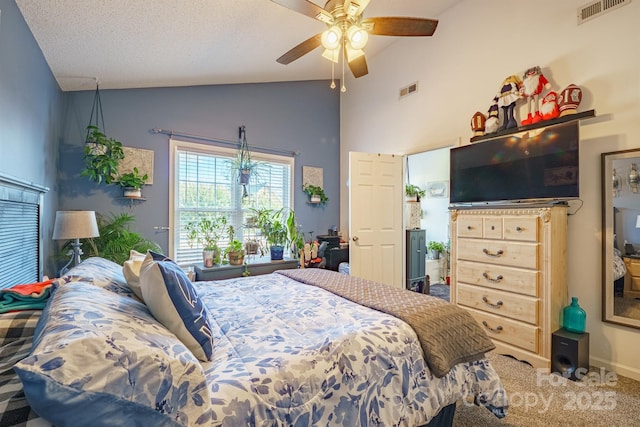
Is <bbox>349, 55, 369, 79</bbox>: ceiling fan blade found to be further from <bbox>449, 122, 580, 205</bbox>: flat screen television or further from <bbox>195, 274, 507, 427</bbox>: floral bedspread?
<bbox>195, 274, 507, 427</bbox>: floral bedspread

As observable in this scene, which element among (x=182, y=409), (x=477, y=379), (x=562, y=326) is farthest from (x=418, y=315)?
(x=562, y=326)

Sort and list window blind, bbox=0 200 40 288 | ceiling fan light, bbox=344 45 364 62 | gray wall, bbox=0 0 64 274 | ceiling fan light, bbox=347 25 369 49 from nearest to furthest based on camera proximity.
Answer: window blind, bbox=0 200 40 288 < gray wall, bbox=0 0 64 274 < ceiling fan light, bbox=347 25 369 49 < ceiling fan light, bbox=344 45 364 62

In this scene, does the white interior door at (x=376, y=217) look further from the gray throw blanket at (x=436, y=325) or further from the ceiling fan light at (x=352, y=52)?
the gray throw blanket at (x=436, y=325)

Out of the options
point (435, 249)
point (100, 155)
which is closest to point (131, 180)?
point (100, 155)

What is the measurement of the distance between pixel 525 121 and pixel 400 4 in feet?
5.84

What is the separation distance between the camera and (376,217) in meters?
3.91

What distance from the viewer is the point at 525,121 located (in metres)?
2.62

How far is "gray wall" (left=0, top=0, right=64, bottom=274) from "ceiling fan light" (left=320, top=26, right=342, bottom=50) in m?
1.83

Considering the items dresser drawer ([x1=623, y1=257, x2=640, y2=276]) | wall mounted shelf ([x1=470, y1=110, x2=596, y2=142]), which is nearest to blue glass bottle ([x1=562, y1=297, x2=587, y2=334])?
dresser drawer ([x1=623, y1=257, x2=640, y2=276])

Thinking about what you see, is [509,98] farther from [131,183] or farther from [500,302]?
[131,183]

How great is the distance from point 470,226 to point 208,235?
3039 mm

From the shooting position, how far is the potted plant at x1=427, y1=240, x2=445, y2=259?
531 cm

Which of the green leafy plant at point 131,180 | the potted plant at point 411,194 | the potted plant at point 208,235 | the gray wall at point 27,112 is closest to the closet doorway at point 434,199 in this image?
the potted plant at point 411,194

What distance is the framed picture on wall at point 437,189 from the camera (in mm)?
5293
